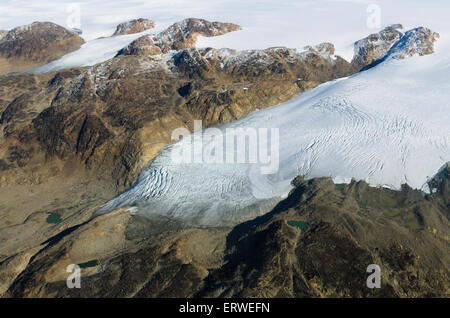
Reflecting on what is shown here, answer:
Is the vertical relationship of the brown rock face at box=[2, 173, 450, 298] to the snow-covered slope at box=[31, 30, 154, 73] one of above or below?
below

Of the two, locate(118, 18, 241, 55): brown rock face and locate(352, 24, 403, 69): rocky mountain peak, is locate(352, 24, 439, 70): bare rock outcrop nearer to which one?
locate(352, 24, 403, 69): rocky mountain peak

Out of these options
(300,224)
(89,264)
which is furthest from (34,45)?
(300,224)

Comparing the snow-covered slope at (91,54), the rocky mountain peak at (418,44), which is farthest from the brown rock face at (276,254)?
the snow-covered slope at (91,54)

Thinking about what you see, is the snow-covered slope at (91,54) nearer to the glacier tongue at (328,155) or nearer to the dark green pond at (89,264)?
the glacier tongue at (328,155)

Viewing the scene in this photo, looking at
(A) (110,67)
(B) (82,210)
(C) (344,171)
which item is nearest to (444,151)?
(C) (344,171)

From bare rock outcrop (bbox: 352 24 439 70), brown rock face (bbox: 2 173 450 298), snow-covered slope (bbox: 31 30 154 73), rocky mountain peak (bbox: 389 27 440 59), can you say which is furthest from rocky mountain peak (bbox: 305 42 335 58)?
snow-covered slope (bbox: 31 30 154 73)

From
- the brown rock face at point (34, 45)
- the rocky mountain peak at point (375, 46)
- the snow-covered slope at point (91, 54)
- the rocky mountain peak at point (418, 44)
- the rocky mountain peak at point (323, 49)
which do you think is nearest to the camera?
the rocky mountain peak at point (418, 44)
